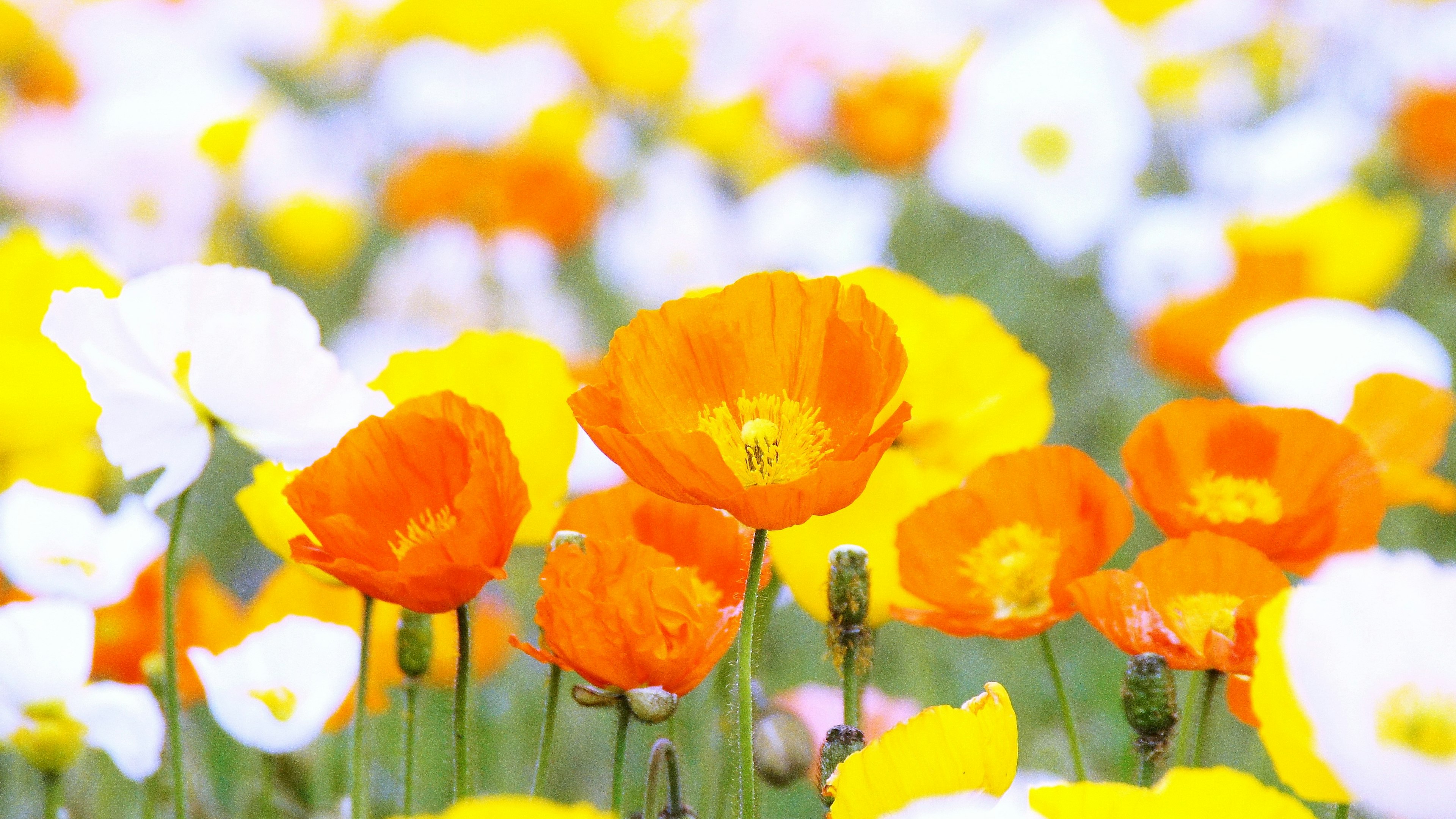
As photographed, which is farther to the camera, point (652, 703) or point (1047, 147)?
point (1047, 147)

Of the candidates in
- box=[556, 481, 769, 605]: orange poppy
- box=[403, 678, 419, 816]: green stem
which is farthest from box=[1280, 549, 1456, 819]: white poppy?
box=[403, 678, 419, 816]: green stem

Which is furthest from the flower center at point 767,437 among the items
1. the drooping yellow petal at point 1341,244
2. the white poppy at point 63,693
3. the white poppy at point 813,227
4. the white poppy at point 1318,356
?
the white poppy at point 813,227

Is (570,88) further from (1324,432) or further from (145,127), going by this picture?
(1324,432)

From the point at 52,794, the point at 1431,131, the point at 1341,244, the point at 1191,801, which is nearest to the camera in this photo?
the point at 1191,801

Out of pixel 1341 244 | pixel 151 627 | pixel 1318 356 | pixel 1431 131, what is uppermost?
pixel 1431 131

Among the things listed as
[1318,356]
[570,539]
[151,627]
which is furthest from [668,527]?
[1318,356]

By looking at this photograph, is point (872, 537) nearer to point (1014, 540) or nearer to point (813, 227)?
point (1014, 540)

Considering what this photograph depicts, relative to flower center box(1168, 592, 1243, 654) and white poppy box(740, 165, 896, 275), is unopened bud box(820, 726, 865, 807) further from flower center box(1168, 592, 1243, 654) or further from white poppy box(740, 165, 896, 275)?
white poppy box(740, 165, 896, 275)
